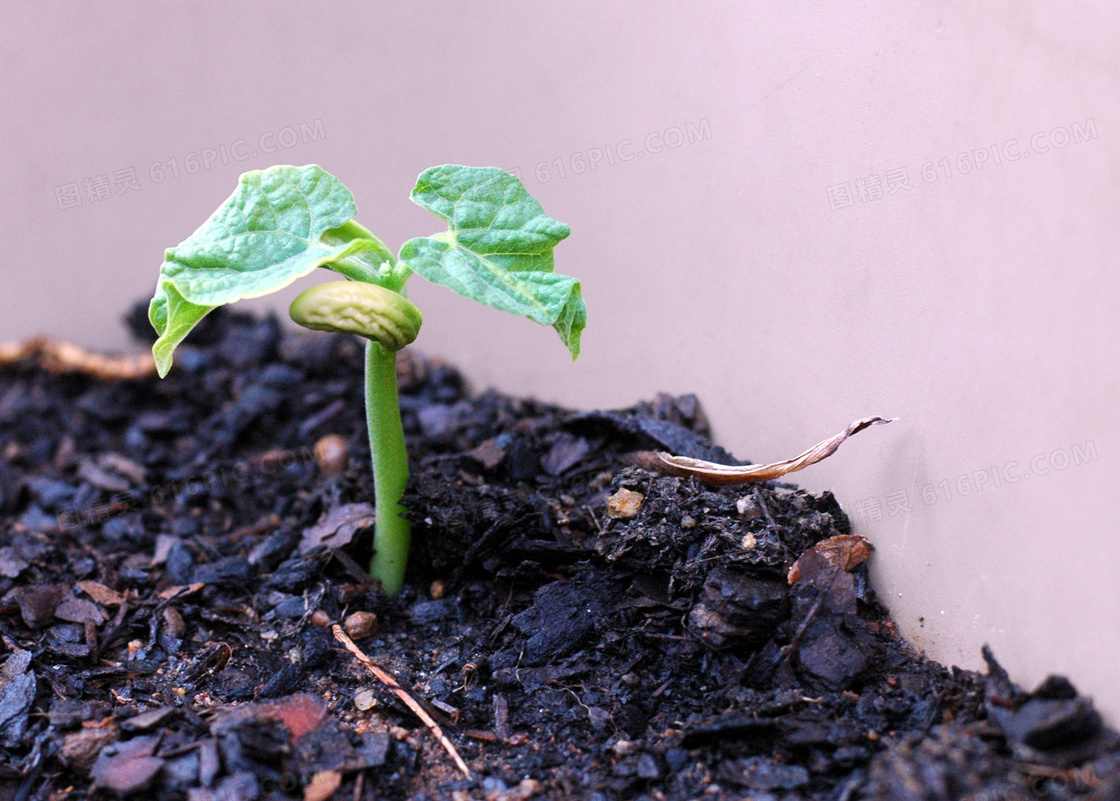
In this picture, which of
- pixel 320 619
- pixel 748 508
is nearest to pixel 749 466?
pixel 748 508

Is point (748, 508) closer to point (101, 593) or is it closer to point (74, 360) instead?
point (101, 593)

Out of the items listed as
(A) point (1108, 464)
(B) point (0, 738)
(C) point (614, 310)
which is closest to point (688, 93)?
(C) point (614, 310)

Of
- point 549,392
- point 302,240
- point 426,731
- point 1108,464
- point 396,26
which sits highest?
point 396,26

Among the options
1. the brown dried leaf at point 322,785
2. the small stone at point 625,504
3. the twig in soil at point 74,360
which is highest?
the twig in soil at point 74,360

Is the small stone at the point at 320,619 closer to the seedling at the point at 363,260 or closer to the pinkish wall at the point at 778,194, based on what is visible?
the seedling at the point at 363,260

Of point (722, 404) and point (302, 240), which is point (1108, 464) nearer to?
point (722, 404)

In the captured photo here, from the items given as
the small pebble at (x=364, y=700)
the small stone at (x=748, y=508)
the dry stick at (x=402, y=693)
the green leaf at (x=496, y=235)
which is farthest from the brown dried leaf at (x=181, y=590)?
the small stone at (x=748, y=508)

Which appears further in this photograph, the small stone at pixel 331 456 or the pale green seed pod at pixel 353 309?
the small stone at pixel 331 456
